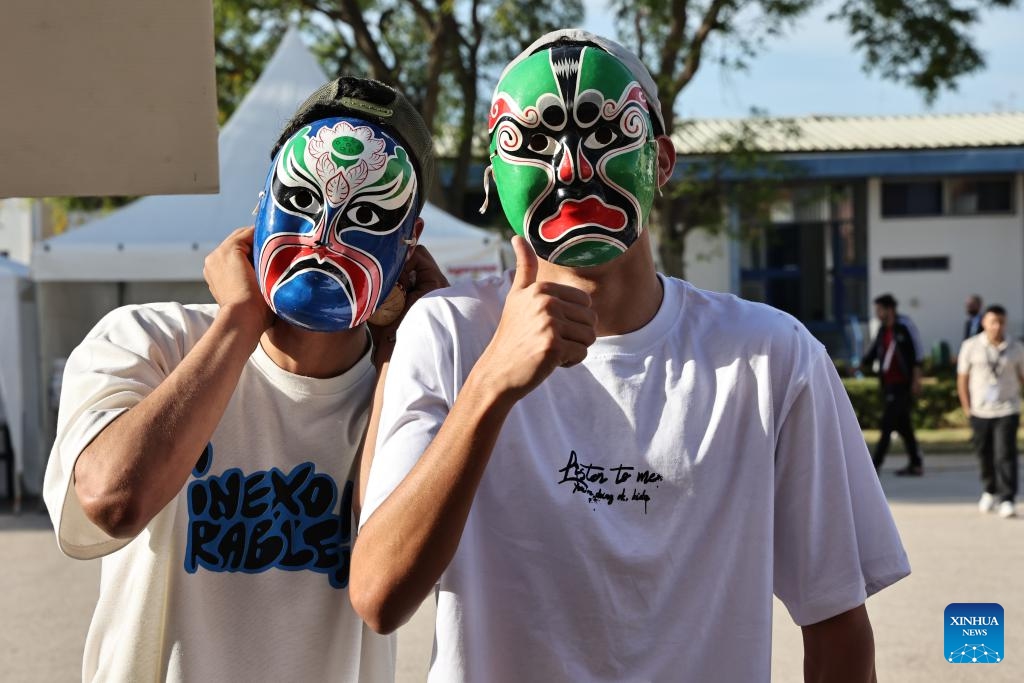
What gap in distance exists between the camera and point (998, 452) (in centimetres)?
1062

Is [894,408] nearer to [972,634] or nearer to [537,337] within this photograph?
[972,634]

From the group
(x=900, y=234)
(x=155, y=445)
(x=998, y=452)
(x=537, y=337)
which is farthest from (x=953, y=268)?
(x=537, y=337)

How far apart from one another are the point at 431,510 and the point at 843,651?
0.75 meters

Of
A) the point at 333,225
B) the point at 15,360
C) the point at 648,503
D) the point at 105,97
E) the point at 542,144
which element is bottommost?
the point at 15,360

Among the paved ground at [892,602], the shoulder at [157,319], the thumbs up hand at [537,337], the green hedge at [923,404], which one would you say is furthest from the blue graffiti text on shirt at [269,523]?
the green hedge at [923,404]

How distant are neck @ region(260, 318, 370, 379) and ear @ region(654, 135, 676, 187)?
80cm

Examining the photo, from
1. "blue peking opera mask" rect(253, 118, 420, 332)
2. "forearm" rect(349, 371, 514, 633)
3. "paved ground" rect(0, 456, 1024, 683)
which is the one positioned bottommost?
"paved ground" rect(0, 456, 1024, 683)

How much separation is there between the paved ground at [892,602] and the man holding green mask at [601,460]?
14.8 ft

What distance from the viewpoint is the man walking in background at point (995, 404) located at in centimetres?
1062

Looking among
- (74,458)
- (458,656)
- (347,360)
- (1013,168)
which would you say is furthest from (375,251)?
(1013,168)

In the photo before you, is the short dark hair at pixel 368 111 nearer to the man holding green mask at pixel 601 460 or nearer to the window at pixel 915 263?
the man holding green mask at pixel 601 460

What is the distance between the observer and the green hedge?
1800 centimetres

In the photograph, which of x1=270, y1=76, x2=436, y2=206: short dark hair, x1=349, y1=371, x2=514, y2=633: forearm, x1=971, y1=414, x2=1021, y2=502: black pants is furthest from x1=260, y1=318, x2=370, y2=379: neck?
x1=971, y1=414, x2=1021, y2=502: black pants

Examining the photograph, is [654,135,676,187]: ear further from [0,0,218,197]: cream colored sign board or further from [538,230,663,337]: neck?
[0,0,218,197]: cream colored sign board
